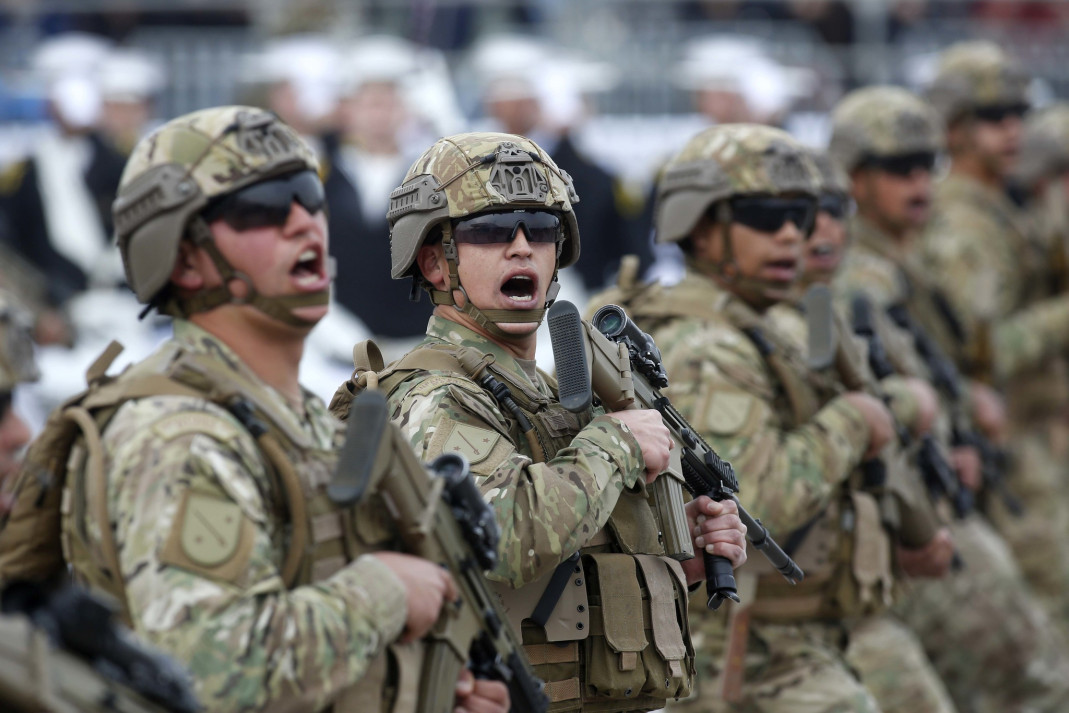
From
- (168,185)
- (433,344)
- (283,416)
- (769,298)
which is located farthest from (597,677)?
(769,298)

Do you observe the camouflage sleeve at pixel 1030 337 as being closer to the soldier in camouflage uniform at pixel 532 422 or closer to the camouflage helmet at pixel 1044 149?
the camouflage helmet at pixel 1044 149

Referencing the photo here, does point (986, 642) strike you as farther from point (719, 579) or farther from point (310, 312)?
point (310, 312)

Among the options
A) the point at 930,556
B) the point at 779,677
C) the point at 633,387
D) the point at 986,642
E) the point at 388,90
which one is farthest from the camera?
the point at 388,90

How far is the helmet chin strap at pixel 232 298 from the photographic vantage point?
4.35 m

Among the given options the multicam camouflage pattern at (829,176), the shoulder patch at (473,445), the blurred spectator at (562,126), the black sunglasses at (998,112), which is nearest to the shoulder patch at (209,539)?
the shoulder patch at (473,445)

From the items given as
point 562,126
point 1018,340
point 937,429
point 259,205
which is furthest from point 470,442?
point 562,126

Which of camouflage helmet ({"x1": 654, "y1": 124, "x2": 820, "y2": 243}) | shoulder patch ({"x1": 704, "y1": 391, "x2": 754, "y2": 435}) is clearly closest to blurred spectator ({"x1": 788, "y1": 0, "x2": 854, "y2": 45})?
camouflage helmet ({"x1": 654, "y1": 124, "x2": 820, "y2": 243})

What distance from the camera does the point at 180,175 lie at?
4.30m

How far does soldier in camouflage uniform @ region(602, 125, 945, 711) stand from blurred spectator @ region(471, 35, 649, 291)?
20.9 feet

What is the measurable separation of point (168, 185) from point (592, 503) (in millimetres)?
1454

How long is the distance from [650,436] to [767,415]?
5.79ft

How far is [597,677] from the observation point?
5402 millimetres

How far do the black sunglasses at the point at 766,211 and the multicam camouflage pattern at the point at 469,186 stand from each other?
5.96 ft

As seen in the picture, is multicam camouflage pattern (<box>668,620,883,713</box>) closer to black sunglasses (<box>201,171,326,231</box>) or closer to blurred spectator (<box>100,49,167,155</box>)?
black sunglasses (<box>201,171,326,231</box>)
